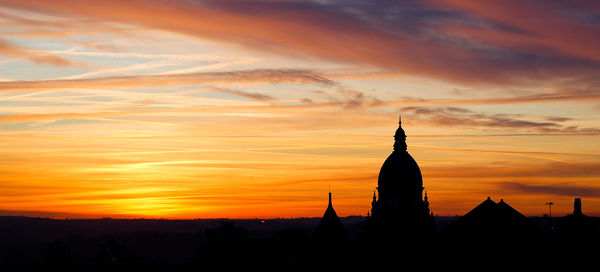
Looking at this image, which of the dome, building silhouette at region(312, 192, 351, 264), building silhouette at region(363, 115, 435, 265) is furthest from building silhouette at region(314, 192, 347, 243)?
Result: the dome

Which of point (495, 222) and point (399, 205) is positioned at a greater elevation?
point (399, 205)

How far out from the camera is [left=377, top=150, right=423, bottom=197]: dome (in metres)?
117

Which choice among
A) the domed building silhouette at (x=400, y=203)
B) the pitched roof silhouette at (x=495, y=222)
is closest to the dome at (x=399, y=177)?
the domed building silhouette at (x=400, y=203)

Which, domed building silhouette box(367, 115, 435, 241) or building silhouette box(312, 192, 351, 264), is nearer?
building silhouette box(312, 192, 351, 264)

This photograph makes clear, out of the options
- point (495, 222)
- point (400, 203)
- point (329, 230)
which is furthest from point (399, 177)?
point (495, 222)

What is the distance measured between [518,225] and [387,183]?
40036 millimetres

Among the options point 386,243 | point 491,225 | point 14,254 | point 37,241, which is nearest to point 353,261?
point 491,225

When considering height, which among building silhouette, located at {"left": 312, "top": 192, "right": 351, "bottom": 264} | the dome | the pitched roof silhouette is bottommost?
building silhouette, located at {"left": 312, "top": 192, "right": 351, "bottom": 264}

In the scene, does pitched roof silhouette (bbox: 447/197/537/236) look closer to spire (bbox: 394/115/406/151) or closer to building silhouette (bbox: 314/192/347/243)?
building silhouette (bbox: 314/192/347/243)

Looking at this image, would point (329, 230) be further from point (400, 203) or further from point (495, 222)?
point (400, 203)

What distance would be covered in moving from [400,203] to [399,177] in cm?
380

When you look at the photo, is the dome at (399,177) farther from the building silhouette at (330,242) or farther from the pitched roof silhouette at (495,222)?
the pitched roof silhouette at (495,222)

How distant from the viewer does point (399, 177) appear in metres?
117

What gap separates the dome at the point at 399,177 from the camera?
117 meters
